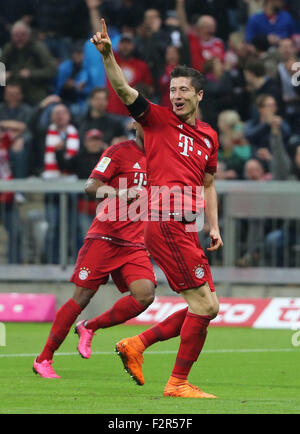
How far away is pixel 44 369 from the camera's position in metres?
8.87

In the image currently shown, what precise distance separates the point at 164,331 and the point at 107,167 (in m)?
1.96

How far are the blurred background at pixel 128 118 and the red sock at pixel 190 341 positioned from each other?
178 inches

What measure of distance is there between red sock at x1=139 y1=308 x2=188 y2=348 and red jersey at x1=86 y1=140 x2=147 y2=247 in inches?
62.6

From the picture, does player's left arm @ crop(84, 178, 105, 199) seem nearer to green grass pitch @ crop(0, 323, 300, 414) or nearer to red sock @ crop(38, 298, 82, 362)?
red sock @ crop(38, 298, 82, 362)

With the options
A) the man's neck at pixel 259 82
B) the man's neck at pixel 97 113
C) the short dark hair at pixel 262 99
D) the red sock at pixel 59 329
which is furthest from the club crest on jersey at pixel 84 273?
the man's neck at pixel 259 82

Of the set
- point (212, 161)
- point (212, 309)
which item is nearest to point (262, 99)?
point (212, 161)

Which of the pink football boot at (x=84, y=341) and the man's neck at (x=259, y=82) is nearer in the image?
the pink football boot at (x=84, y=341)

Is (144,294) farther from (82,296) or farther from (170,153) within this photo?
(170,153)

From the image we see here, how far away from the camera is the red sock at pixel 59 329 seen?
29.4ft

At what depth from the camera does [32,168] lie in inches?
611

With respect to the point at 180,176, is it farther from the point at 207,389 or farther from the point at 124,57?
the point at 124,57

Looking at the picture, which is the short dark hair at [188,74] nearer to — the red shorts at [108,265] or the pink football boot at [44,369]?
the red shorts at [108,265]

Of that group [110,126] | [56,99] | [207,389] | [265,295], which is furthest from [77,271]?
[56,99]

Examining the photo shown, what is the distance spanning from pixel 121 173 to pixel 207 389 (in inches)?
95.8
